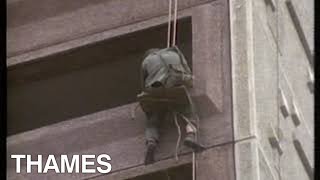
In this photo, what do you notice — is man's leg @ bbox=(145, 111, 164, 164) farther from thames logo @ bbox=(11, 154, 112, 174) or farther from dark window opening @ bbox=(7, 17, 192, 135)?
dark window opening @ bbox=(7, 17, 192, 135)

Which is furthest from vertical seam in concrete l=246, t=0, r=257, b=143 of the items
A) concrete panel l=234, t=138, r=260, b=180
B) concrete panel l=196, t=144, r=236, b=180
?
concrete panel l=196, t=144, r=236, b=180

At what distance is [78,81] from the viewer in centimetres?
2745

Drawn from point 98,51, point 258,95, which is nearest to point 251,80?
point 258,95

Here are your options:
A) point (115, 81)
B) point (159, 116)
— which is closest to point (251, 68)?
point (159, 116)

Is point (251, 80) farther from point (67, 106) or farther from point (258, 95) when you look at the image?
point (67, 106)

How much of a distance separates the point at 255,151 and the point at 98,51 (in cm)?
281

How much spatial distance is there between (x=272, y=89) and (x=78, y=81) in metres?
2.52

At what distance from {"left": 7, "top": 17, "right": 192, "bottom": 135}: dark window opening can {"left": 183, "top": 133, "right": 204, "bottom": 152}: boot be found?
1522mm

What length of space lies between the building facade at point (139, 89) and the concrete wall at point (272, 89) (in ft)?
0.06

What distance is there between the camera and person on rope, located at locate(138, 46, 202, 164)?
2564 centimetres

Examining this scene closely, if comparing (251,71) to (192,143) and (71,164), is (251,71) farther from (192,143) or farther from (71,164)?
(71,164)

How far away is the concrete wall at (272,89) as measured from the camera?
25.8 m

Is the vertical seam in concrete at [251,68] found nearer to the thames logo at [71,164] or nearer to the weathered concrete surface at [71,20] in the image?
the weathered concrete surface at [71,20]

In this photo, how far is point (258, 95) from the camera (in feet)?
86.3
